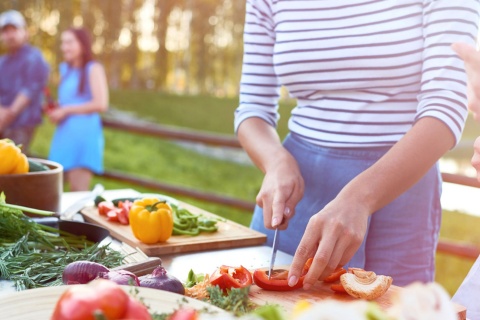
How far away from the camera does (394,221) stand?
196 cm

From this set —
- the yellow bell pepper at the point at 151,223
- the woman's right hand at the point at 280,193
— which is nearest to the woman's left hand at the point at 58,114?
the yellow bell pepper at the point at 151,223

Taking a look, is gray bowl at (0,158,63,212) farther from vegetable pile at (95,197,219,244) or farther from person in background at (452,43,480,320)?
person in background at (452,43,480,320)

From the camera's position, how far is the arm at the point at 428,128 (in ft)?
5.01

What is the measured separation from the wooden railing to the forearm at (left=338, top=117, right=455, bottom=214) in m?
1.97

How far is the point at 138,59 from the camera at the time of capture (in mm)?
27547

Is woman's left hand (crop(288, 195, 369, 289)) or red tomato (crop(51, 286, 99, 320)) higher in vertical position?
red tomato (crop(51, 286, 99, 320))

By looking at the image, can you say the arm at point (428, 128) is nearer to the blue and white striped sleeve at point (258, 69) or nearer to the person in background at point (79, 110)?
the blue and white striped sleeve at point (258, 69)

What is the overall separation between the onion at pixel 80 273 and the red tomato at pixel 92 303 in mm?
576

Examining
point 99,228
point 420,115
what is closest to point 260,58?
point 420,115

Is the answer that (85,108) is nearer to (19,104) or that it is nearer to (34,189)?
(19,104)

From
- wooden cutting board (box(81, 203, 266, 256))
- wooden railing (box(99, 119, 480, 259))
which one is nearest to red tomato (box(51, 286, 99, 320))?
wooden cutting board (box(81, 203, 266, 256))

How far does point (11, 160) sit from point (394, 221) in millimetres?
1250

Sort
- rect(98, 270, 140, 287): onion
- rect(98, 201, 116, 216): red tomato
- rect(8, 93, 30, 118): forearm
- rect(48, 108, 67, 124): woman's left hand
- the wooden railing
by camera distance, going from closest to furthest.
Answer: rect(98, 270, 140, 287): onion
rect(98, 201, 116, 216): red tomato
the wooden railing
rect(48, 108, 67, 124): woman's left hand
rect(8, 93, 30, 118): forearm

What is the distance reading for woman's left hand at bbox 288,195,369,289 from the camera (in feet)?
4.73
